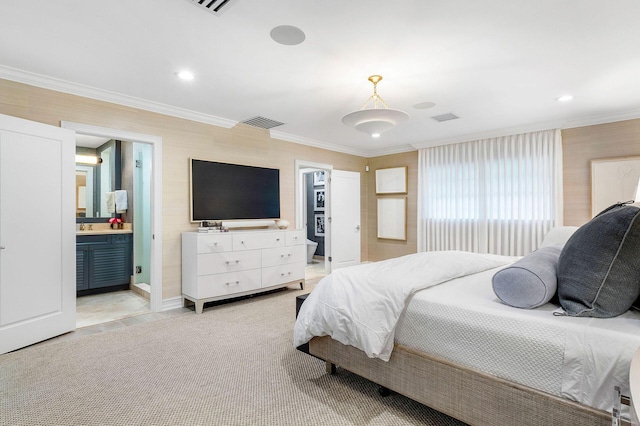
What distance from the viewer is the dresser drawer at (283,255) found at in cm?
436

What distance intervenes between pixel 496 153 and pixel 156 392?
5326 mm

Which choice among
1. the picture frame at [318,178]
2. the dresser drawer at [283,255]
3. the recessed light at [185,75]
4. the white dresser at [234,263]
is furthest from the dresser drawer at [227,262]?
the picture frame at [318,178]

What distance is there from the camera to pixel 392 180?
641 cm

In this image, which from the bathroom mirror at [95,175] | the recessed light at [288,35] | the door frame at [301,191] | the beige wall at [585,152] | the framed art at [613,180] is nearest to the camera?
the recessed light at [288,35]

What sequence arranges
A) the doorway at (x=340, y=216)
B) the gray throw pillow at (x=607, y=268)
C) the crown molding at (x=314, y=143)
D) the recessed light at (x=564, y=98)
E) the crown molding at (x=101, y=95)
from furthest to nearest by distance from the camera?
the doorway at (x=340, y=216), the crown molding at (x=314, y=143), the recessed light at (x=564, y=98), the crown molding at (x=101, y=95), the gray throw pillow at (x=607, y=268)

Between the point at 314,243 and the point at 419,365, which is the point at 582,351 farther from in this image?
the point at 314,243

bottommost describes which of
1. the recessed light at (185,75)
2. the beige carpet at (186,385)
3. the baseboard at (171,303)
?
the beige carpet at (186,385)

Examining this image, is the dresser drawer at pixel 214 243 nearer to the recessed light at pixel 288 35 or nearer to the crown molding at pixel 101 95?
the crown molding at pixel 101 95

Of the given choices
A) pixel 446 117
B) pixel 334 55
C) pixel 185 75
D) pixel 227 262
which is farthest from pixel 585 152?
pixel 185 75

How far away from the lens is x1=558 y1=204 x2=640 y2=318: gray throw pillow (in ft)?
Result: 4.32

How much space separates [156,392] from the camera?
210cm

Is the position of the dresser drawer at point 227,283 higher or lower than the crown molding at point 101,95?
lower

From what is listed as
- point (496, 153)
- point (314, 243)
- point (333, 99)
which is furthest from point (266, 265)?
point (496, 153)

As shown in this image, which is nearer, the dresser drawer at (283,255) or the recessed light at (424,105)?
the recessed light at (424,105)
